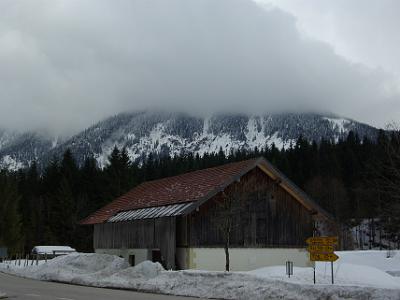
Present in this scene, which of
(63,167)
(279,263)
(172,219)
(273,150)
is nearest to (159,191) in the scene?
(172,219)

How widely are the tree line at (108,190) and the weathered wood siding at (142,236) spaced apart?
103 ft

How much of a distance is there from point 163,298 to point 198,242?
47.2ft

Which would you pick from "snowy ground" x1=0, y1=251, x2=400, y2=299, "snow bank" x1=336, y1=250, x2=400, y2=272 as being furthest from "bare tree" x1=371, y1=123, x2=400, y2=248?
"snowy ground" x1=0, y1=251, x2=400, y2=299

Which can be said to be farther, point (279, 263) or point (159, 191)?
point (159, 191)

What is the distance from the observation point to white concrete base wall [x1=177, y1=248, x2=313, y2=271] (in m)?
33.0

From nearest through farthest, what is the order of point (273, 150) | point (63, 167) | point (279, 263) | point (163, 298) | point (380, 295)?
1. point (380, 295)
2. point (163, 298)
3. point (279, 263)
4. point (63, 167)
5. point (273, 150)

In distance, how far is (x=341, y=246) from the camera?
72312 millimetres

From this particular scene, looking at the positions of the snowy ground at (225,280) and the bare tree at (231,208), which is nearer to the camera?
the snowy ground at (225,280)

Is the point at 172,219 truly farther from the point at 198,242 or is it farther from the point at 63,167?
the point at 63,167

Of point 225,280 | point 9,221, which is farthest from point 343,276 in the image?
point 9,221

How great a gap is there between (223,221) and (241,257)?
3118 millimetres

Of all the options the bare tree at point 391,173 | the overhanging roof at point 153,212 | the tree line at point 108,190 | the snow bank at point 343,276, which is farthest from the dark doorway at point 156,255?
the tree line at point 108,190

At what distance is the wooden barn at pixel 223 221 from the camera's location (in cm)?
3344

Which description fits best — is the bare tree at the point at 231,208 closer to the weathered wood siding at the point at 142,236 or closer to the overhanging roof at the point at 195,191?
the overhanging roof at the point at 195,191
